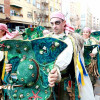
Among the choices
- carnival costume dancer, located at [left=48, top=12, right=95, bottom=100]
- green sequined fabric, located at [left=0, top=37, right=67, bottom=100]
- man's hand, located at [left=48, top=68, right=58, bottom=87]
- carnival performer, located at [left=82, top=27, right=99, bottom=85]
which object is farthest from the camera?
carnival performer, located at [left=82, top=27, right=99, bottom=85]

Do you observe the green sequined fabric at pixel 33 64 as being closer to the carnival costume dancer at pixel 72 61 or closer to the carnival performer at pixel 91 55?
the carnival costume dancer at pixel 72 61

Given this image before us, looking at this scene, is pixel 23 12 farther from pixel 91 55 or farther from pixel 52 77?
pixel 52 77

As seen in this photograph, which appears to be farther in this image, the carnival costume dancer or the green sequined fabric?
the carnival costume dancer

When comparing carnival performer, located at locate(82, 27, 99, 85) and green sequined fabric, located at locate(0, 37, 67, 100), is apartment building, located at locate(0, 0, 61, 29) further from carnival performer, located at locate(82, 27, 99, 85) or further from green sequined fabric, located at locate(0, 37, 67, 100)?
green sequined fabric, located at locate(0, 37, 67, 100)

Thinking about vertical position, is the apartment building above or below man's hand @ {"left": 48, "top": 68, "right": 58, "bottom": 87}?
above

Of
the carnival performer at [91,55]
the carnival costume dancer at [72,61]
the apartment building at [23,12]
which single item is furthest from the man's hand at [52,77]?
the apartment building at [23,12]

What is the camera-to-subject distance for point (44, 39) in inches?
59.9

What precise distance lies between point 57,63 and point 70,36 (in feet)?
2.05

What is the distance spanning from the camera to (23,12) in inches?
848

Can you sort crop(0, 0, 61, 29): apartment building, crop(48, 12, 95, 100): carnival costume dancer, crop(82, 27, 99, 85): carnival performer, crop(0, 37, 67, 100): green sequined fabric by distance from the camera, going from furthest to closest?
crop(0, 0, 61, 29): apartment building < crop(82, 27, 99, 85): carnival performer < crop(48, 12, 95, 100): carnival costume dancer < crop(0, 37, 67, 100): green sequined fabric

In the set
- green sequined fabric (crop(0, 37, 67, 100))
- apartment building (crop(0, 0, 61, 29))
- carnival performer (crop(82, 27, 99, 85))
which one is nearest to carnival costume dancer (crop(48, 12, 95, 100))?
green sequined fabric (crop(0, 37, 67, 100))

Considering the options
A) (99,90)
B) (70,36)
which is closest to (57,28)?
(70,36)

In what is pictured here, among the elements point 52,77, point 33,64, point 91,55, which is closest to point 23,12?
point 91,55

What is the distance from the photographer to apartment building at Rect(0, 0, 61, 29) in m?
18.1
